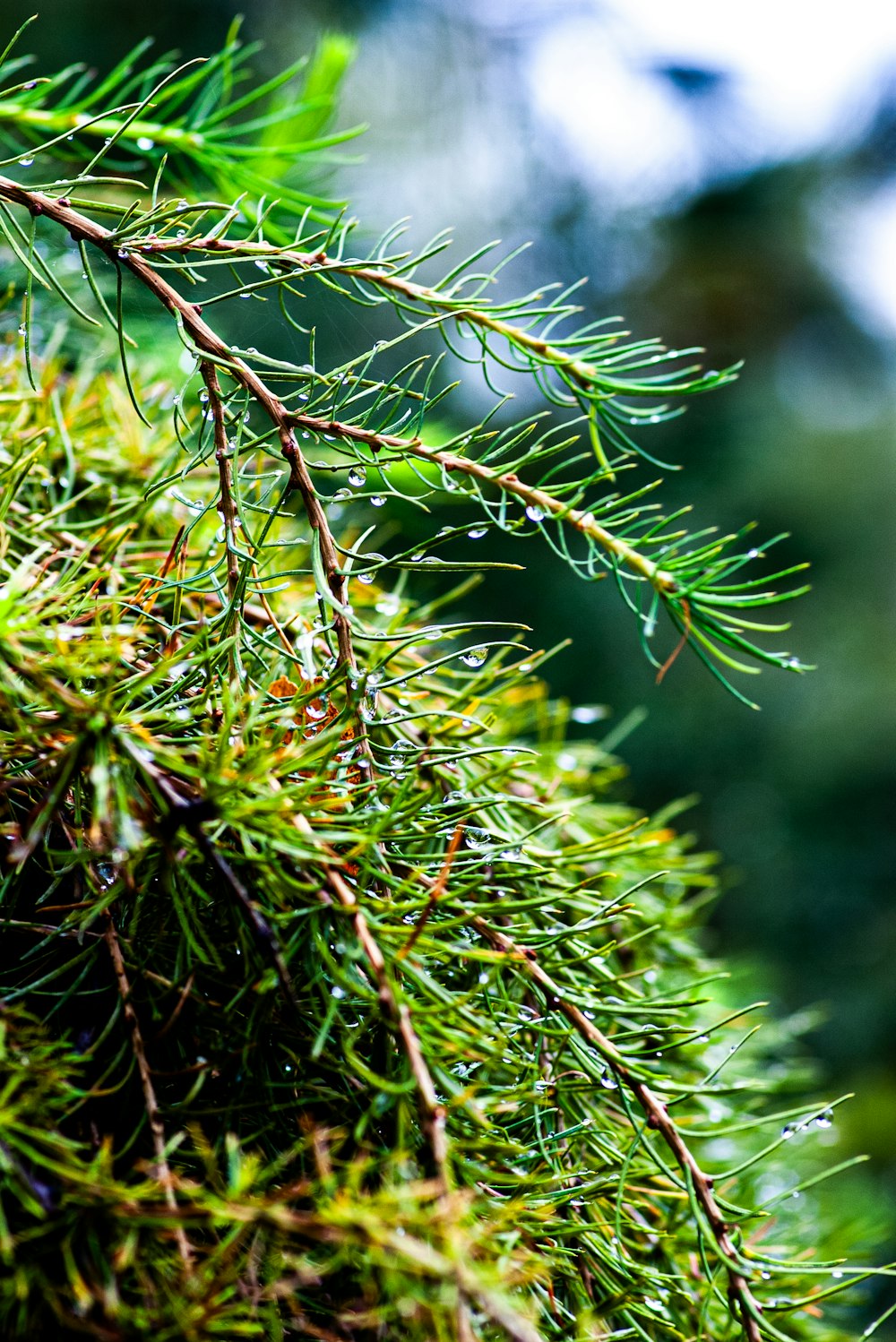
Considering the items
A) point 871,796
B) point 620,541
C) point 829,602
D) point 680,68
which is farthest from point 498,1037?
point 829,602

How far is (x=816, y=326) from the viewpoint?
2811 millimetres

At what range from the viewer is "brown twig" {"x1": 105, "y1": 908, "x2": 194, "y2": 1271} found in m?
0.17

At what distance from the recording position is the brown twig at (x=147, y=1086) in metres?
0.17

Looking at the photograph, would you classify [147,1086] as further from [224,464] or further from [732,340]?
[732,340]

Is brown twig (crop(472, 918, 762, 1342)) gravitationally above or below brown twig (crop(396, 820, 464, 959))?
below

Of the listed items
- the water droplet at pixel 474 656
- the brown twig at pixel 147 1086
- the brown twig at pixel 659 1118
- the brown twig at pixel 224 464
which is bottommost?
the brown twig at pixel 659 1118

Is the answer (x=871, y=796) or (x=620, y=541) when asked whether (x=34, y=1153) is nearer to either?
(x=620, y=541)

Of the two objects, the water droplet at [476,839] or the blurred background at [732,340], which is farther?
the blurred background at [732,340]

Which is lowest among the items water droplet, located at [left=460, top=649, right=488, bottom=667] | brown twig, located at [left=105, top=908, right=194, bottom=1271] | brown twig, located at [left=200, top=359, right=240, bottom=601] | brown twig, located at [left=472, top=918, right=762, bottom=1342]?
brown twig, located at [left=472, top=918, right=762, bottom=1342]

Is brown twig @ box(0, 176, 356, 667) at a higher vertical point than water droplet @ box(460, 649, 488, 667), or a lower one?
higher

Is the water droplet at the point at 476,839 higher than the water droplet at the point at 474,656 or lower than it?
lower

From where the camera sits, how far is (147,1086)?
0.19m

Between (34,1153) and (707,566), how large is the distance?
23 cm

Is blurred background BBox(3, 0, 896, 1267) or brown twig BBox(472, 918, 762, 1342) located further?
blurred background BBox(3, 0, 896, 1267)
